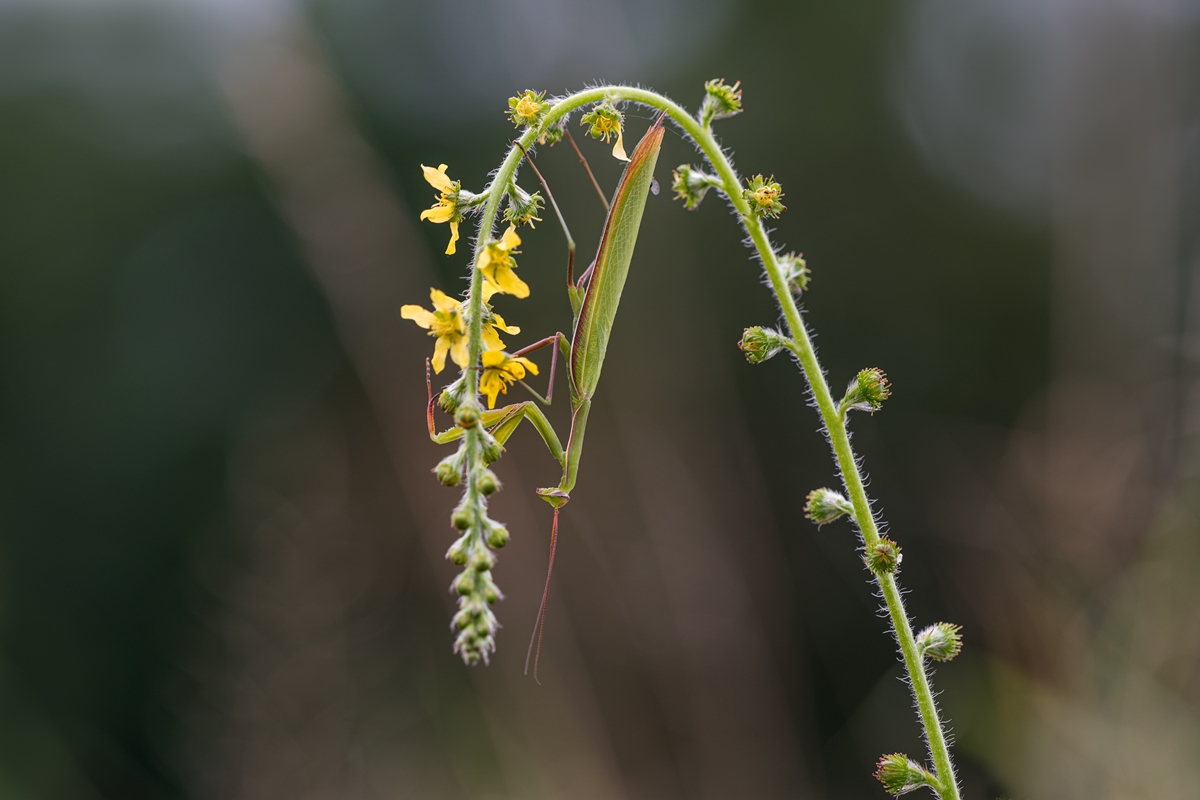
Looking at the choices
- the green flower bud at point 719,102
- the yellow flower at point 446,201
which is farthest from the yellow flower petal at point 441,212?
the green flower bud at point 719,102

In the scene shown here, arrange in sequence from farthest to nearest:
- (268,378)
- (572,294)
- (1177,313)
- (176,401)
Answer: (176,401), (268,378), (1177,313), (572,294)

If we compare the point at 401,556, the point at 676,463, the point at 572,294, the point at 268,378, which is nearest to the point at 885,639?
the point at 676,463

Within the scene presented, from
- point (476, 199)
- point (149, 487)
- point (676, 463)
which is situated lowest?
point (676, 463)

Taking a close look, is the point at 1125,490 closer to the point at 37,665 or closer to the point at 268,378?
the point at 268,378

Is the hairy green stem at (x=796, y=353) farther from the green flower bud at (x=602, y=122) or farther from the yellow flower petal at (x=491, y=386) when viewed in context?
the yellow flower petal at (x=491, y=386)

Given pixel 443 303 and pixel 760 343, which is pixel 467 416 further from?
pixel 760 343

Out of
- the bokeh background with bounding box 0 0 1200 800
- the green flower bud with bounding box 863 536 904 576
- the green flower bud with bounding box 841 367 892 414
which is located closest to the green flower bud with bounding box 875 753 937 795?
the green flower bud with bounding box 863 536 904 576

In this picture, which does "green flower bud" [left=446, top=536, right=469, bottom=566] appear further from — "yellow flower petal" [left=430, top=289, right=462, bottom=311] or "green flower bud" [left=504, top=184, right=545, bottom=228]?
"green flower bud" [left=504, top=184, right=545, bottom=228]
